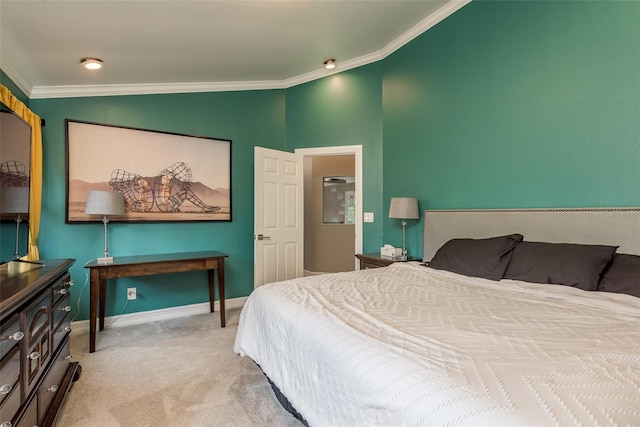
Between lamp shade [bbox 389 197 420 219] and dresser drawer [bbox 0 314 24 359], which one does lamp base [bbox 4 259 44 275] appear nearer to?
dresser drawer [bbox 0 314 24 359]

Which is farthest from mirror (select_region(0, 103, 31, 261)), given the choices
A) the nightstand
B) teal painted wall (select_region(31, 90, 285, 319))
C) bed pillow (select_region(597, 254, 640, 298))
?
bed pillow (select_region(597, 254, 640, 298))

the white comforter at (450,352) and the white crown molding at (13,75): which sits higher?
the white crown molding at (13,75)

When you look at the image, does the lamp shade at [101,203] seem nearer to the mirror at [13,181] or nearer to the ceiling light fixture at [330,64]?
the mirror at [13,181]

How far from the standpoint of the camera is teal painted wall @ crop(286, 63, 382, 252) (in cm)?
375

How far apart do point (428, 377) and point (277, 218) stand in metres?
3.17

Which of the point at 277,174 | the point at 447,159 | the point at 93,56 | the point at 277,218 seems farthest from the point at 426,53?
the point at 93,56

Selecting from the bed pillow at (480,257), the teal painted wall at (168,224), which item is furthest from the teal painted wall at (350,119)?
the bed pillow at (480,257)

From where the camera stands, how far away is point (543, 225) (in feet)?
7.23

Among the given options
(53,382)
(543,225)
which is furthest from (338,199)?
(53,382)

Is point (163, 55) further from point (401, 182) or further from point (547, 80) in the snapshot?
point (547, 80)

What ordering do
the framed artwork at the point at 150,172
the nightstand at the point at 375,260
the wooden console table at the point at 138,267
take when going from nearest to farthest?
the wooden console table at the point at 138,267 → the nightstand at the point at 375,260 → the framed artwork at the point at 150,172

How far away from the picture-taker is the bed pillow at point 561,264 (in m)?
1.72

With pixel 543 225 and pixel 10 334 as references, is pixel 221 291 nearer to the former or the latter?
pixel 10 334

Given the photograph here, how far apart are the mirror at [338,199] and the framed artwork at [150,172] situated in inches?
87.7
